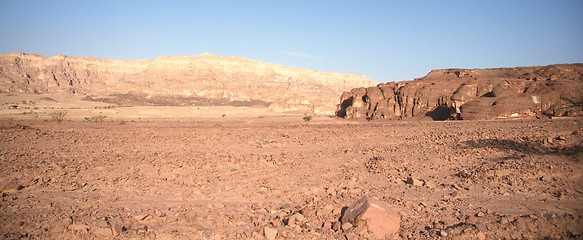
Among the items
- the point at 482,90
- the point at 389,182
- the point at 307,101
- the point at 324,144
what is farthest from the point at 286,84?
the point at 389,182

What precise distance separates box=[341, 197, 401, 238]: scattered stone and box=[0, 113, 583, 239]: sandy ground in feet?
0.45

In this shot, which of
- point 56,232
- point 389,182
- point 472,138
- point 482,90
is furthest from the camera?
point 482,90

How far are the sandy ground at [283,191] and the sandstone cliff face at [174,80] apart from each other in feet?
173

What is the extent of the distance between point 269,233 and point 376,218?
5.09 feet

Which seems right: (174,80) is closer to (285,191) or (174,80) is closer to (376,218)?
(285,191)

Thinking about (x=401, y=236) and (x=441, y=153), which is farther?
(x=441, y=153)

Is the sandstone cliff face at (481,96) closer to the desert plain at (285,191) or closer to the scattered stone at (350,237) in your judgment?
the desert plain at (285,191)

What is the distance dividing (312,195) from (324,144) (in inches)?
318

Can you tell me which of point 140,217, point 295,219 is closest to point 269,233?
point 295,219

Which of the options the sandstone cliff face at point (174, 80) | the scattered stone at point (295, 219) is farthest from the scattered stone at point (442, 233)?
the sandstone cliff face at point (174, 80)

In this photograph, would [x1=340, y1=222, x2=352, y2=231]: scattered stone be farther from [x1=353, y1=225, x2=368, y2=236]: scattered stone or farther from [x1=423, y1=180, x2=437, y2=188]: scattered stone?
[x1=423, y1=180, x2=437, y2=188]: scattered stone

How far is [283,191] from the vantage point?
300 inches

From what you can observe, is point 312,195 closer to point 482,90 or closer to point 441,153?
point 441,153

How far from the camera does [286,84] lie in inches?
4471
